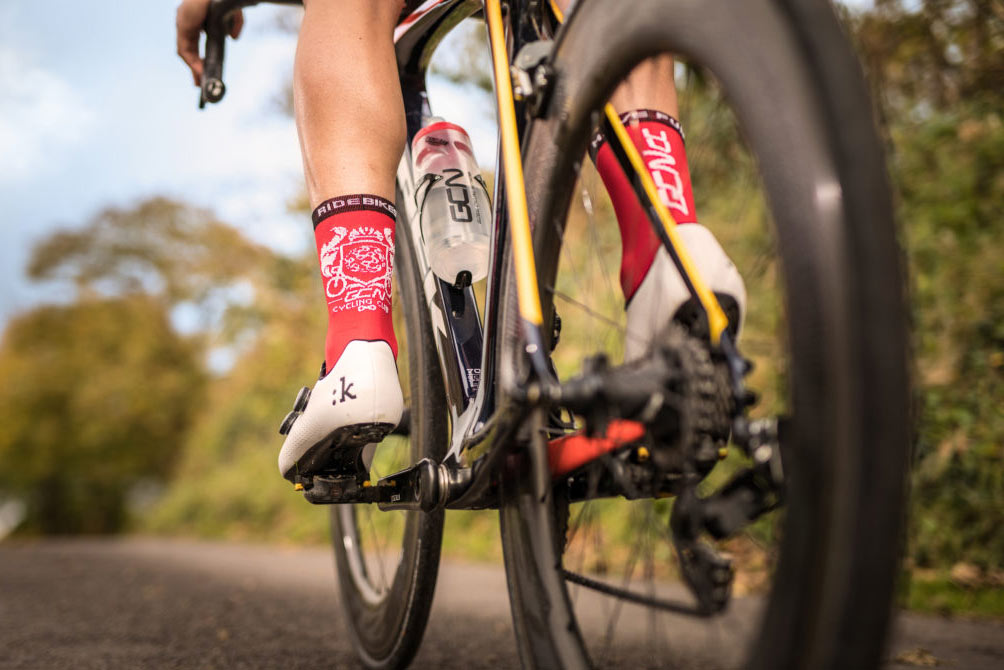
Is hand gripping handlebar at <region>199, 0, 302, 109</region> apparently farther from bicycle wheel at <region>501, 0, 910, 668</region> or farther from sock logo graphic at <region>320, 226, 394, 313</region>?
bicycle wheel at <region>501, 0, 910, 668</region>

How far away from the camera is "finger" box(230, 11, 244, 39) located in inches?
67.6

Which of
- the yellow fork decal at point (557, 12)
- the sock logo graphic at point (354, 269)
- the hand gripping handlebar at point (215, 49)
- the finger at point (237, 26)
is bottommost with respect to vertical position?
the sock logo graphic at point (354, 269)

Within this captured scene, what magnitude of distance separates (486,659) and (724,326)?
1.15 metres

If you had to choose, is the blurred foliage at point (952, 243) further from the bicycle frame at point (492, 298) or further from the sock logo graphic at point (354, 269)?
the sock logo graphic at point (354, 269)

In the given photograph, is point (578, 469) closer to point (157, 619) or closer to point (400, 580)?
point (400, 580)

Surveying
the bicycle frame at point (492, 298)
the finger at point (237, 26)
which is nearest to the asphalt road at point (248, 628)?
the bicycle frame at point (492, 298)

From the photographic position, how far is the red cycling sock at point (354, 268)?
1169mm

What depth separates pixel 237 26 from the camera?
1.73 m

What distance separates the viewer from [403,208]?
4.83ft

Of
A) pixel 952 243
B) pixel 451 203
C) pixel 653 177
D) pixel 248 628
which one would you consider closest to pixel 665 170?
pixel 653 177

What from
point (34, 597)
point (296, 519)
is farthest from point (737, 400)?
point (296, 519)

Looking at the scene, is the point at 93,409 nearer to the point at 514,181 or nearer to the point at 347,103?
the point at 347,103

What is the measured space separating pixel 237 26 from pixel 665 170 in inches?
46.1

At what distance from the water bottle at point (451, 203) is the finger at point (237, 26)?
643 mm
